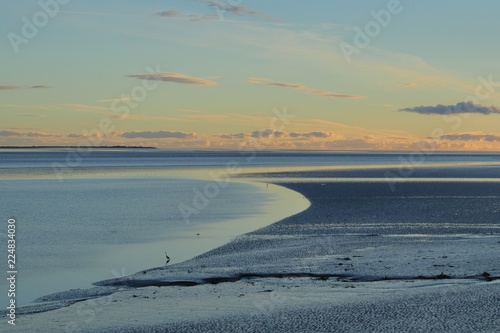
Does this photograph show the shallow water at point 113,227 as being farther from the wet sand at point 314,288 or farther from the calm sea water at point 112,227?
the wet sand at point 314,288

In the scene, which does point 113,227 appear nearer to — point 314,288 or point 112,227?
point 112,227

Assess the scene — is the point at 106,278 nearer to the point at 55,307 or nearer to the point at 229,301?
the point at 55,307

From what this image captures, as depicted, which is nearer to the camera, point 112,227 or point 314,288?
point 314,288

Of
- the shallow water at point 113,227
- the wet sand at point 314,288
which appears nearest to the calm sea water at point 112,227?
the shallow water at point 113,227

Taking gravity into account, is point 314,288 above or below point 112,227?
below

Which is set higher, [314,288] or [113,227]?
[113,227]

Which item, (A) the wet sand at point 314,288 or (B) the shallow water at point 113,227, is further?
(B) the shallow water at point 113,227

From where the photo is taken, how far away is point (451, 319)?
10164 mm

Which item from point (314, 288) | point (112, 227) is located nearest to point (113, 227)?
point (112, 227)

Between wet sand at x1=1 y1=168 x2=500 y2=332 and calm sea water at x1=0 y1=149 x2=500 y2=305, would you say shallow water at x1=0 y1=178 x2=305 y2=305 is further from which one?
wet sand at x1=1 y1=168 x2=500 y2=332

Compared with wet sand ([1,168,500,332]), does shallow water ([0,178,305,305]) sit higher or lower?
higher

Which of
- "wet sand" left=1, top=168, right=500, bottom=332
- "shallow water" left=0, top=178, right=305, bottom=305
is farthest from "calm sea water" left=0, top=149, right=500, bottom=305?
"wet sand" left=1, top=168, right=500, bottom=332

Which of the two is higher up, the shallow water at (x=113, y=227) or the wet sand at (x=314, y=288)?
the shallow water at (x=113, y=227)

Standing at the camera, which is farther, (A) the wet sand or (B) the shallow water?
(B) the shallow water
